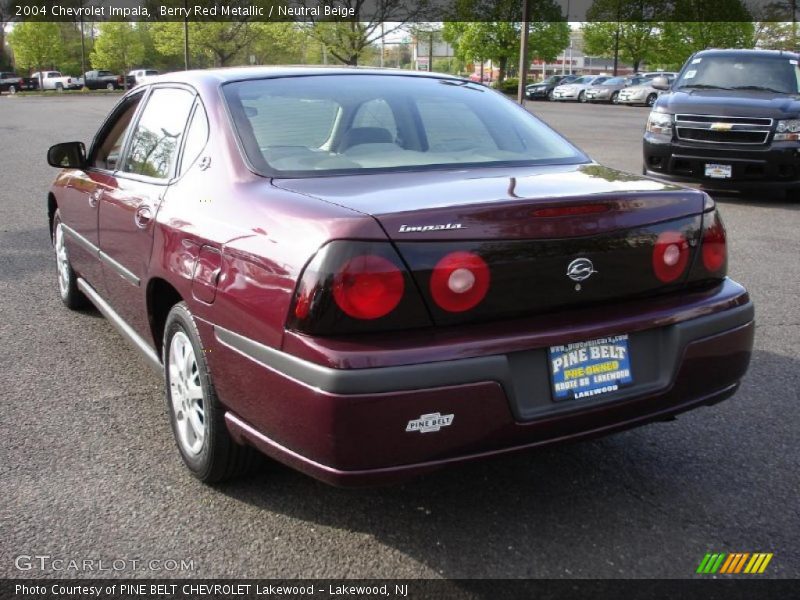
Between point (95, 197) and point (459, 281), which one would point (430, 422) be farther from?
point (95, 197)

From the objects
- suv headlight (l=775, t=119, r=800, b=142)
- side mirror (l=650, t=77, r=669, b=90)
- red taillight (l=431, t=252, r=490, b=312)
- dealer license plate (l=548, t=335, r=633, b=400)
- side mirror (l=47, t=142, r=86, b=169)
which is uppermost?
side mirror (l=650, t=77, r=669, b=90)

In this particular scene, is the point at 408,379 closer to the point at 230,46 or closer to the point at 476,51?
the point at 230,46

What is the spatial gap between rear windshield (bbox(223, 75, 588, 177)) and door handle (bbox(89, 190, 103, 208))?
1151mm

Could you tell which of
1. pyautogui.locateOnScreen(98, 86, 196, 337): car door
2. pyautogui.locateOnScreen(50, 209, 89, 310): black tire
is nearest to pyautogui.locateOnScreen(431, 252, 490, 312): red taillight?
pyautogui.locateOnScreen(98, 86, 196, 337): car door

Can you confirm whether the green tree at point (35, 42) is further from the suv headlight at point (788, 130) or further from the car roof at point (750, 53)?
the suv headlight at point (788, 130)

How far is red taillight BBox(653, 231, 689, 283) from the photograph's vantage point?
2805mm

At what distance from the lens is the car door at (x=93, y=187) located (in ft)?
13.8

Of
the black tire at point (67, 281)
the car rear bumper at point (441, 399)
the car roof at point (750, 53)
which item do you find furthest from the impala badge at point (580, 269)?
the car roof at point (750, 53)

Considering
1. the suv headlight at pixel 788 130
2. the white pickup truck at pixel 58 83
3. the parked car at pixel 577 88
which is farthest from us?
the white pickup truck at pixel 58 83

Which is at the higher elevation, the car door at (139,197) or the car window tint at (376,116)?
the car window tint at (376,116)

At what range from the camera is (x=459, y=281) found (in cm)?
246

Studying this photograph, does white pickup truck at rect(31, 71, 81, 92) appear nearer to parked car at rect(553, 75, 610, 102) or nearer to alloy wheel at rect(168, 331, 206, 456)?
parked car at rect(553, 75, 610, 102)

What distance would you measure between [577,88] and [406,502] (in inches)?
1733

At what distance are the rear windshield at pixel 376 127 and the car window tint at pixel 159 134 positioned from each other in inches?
12.8
